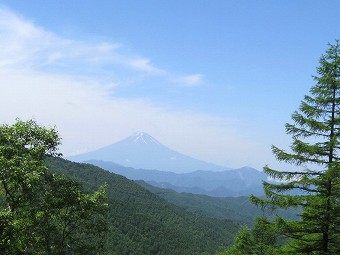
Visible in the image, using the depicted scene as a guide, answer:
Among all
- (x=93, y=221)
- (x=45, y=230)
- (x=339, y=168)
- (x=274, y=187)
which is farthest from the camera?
(x=93, y=221)

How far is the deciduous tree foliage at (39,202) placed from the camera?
1700 cm

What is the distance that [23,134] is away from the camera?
19.3 metres

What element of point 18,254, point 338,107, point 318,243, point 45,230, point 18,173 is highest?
point 338,107

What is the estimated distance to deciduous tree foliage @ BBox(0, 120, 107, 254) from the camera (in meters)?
17.0

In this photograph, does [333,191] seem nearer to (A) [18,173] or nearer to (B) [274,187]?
(B) [274,187]

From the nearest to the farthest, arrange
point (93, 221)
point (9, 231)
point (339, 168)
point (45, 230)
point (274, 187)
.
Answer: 1. point (339, 168)
2. point (9, 231)
3. point (274, 187)
4. point (45, 230)
5. point (93, 221)

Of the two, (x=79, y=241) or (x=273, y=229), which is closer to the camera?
(x=273, y=229)

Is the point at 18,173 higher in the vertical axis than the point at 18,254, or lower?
higher

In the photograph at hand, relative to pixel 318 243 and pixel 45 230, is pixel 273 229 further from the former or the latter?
pixel 45 230

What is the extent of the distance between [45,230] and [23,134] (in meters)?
5.29

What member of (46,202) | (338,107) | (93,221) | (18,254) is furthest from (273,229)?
(18,254)

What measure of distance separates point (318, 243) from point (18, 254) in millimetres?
15187

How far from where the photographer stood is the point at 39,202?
1834cm

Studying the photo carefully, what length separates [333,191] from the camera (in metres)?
16.4
